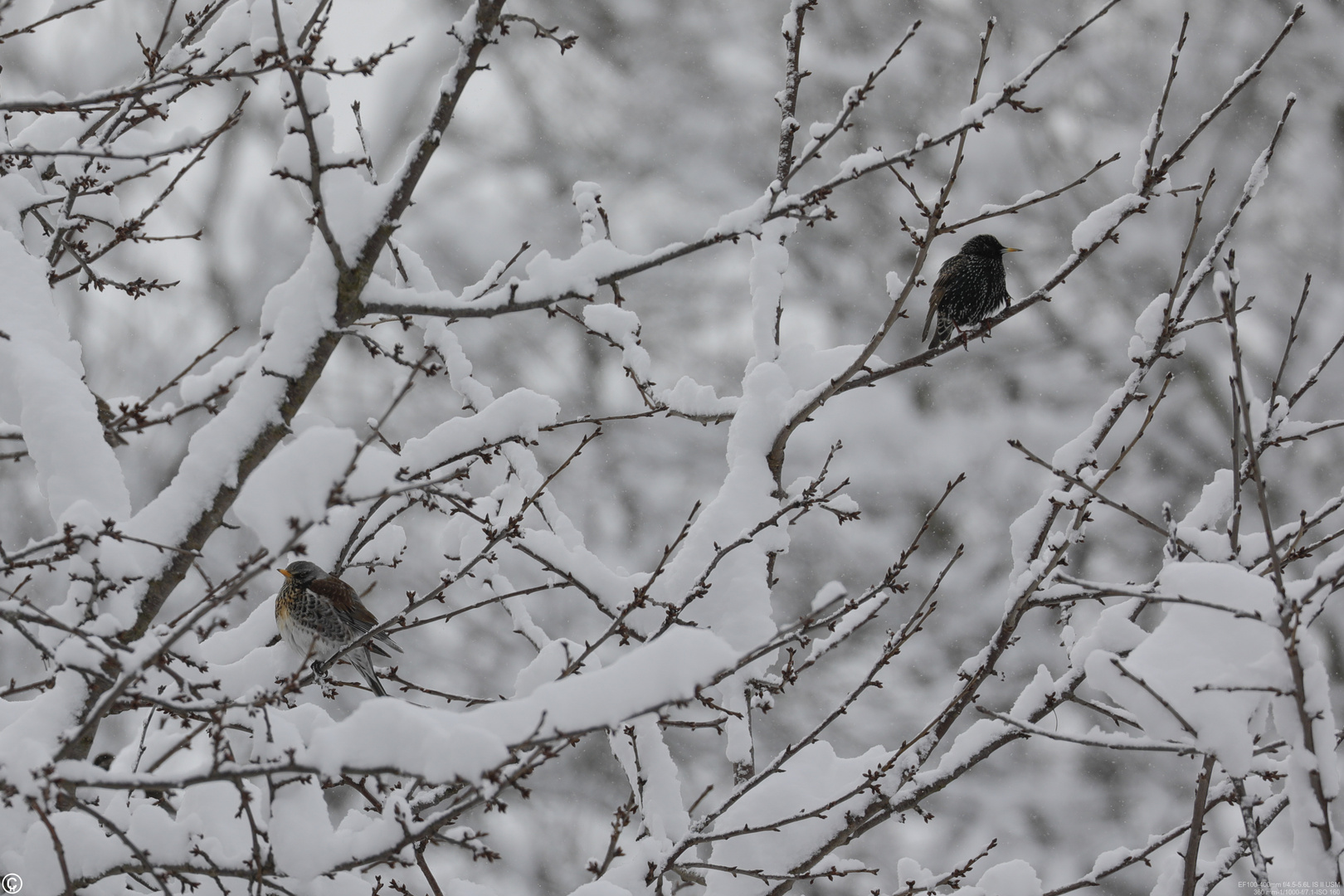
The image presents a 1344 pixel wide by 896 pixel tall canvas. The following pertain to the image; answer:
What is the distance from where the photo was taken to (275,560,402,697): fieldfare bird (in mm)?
3307

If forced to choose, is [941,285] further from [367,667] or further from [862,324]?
[862,324]

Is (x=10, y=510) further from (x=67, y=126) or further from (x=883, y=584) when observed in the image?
(x=883, y=584)

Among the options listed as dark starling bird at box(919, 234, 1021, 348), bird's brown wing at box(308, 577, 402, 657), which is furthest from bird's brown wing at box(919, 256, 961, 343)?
bird's brown wing at box(308, 577, 402, 657)

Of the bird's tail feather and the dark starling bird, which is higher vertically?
the dark starling bird

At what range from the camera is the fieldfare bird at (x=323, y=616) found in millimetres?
3307

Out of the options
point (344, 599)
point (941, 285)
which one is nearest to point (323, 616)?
point (344, 599)

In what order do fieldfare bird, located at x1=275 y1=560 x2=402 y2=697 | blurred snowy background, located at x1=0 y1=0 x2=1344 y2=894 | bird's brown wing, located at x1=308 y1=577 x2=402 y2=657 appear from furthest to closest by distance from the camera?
1. blurred snowy background, located at x1=0 y1=0 x2=1344 y2=894
2. bird's brown wing, located at x1=308 y1=577 x2=402 y2=657
3. fieldfare bird, located at x1=275 y1=560 x2=402 y2=697

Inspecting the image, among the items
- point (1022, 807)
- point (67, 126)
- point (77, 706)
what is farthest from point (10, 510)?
point (1022, 807)

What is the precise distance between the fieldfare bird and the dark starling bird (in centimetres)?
295

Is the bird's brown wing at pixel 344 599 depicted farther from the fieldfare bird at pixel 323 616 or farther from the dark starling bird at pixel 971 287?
the dark starling bird at pixel 971 287

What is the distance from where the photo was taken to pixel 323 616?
3.42m

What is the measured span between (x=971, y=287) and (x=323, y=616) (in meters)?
3.30

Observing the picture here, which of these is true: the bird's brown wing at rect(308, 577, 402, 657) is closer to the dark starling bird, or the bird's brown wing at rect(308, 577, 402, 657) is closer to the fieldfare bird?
the fieldfare bird

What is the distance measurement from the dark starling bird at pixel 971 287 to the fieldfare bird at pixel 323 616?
9.66ft
